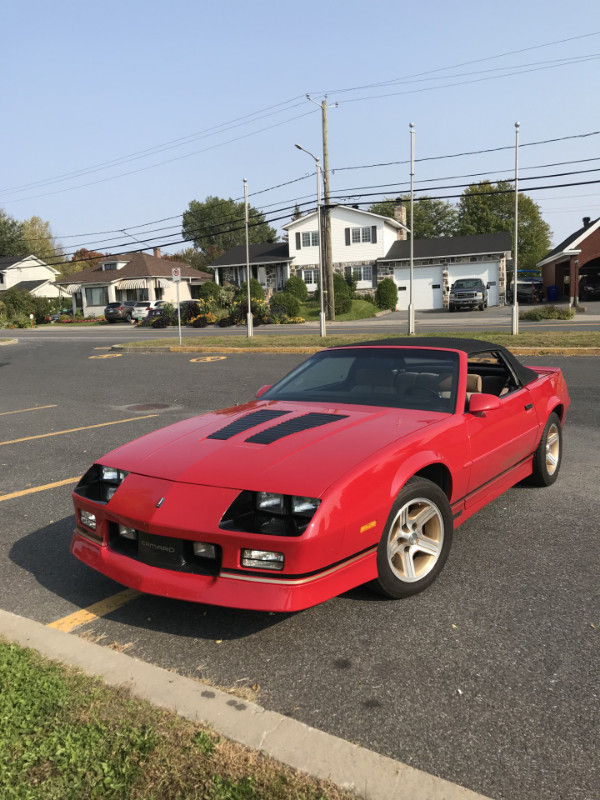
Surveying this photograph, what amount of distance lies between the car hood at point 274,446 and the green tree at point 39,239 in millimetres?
99928

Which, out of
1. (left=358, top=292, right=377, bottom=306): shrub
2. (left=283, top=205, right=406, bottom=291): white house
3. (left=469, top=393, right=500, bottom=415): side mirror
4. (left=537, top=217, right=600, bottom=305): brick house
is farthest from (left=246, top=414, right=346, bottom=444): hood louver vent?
(left=283, top=205, right=406, bottom=291): white house

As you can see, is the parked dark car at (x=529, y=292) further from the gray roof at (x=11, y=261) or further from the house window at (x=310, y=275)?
the gray roof at (x=11, y=261)

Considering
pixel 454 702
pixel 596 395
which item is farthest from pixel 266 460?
pixel 596 395

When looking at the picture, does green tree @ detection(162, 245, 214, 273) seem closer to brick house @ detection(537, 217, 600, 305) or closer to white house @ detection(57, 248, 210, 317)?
white house @ detection(57, 248, 210, 317)

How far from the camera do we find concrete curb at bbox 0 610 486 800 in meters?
2.23

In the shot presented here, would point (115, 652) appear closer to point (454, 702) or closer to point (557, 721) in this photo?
point (454, 702)

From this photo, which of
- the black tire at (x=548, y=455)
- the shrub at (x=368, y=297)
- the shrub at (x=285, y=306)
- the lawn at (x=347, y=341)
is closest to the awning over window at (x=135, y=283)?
the shrub at (x=368, y=297)

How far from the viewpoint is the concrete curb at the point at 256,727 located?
7.33 feet

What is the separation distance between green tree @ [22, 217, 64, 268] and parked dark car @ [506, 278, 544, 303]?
71.7m

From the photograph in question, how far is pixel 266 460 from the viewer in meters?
3.49

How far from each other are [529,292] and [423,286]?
7.34 metres

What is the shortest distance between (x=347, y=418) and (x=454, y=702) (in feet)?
6.01

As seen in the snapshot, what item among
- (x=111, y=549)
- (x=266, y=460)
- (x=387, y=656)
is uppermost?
(x=266, y=460)

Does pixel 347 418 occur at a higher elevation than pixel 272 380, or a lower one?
higher
